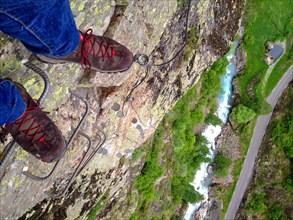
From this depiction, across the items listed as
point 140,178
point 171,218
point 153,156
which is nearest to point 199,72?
point 153,156

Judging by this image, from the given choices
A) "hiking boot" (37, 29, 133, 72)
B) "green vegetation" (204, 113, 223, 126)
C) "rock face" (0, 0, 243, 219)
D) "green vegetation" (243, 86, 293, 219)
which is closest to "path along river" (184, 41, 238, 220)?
"green vegetation" (204, 113, 223, 126)

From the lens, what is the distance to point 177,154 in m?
9.96

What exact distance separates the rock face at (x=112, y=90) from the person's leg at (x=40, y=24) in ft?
3.90

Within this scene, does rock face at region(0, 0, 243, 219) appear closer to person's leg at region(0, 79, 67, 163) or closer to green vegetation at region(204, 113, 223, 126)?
person's leg at region(0, 79, 67, 163)

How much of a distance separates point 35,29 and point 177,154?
793 cm

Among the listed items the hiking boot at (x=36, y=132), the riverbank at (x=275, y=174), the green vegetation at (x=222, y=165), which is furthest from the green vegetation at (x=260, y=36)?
the hiking boot at (x=36, y=132)

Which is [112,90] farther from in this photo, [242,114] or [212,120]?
[242,114]

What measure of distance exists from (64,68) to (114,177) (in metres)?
4.11

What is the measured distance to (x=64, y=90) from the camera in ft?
16.3

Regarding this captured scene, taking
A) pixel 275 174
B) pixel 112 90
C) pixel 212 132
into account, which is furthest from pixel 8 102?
pixel 275 174

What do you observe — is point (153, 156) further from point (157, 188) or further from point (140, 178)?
point (157, 188)

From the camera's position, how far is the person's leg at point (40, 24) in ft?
7.42

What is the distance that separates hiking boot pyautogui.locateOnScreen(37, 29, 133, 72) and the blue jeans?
1.92 ft

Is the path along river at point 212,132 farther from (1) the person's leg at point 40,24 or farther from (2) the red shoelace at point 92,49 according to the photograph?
(1) the person's leg at point 40,24
